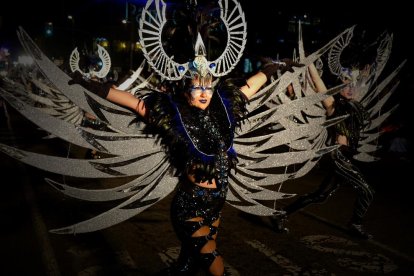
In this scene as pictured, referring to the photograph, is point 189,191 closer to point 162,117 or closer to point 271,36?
point 162,117

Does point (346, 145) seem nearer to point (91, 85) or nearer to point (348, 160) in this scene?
point (348, 160)

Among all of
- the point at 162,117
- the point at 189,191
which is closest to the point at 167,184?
the point at 189,191

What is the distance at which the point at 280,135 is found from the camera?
155 inches

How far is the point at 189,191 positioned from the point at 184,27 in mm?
1363

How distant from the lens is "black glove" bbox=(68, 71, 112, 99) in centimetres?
287

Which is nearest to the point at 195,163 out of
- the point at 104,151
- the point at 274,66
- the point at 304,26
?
the point at 104,151

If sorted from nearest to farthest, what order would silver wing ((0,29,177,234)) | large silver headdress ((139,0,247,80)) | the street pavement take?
silver wing ((0,29,177,234)), large silver headdress ((139,0,247,80)), the street pavement

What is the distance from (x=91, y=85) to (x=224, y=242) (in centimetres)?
281

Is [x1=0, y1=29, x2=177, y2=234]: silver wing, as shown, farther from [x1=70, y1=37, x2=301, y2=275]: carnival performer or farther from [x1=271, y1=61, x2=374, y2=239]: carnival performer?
[x1=271, y1=61, x2=374, y2=239]: carnival performer

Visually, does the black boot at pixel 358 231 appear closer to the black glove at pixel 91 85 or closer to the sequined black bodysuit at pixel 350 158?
the sequined black bodysuit at pixel 350 158

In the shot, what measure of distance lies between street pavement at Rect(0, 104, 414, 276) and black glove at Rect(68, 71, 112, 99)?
2.26ft

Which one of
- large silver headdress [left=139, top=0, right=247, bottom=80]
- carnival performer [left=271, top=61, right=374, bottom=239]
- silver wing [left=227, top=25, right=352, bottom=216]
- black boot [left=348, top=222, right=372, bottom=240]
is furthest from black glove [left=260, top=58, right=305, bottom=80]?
black boot [left=348, top=222, right=372, bottom=240]

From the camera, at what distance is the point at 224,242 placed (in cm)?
482

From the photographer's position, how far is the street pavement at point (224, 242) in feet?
13.3
